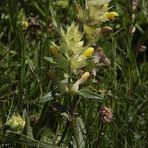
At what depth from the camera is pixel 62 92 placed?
166 centimetres

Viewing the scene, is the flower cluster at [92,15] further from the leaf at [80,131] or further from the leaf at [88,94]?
the leaf at [80,131]

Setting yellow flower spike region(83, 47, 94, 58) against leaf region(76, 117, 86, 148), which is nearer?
yellow flower spike region(83, 47, 94, 58)

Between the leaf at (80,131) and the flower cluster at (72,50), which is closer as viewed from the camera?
the flower cluster at (72,50)

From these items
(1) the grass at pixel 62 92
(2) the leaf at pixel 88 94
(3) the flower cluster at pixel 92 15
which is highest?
(3) the flower cluster at pixel 92 15

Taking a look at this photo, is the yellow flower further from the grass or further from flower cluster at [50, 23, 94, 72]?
flower cluster at [50, 23, 94, 72]

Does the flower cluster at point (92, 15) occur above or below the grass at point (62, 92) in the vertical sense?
above

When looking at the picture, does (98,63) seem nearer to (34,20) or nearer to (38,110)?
(38,110)

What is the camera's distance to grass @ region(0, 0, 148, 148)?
1707 millimetres

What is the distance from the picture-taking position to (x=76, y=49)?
1.58 m

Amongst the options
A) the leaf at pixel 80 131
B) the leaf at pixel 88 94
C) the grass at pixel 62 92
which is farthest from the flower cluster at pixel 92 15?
the leaf at pixel 80 131

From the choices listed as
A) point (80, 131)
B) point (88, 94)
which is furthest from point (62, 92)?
point (80, 131)

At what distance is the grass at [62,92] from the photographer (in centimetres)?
171

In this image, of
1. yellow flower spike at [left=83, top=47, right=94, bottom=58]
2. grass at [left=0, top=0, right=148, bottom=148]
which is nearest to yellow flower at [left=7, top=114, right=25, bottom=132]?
grass at [left=0, top=0, right=148, bottom=148]

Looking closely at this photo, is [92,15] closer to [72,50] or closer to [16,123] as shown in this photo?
[72,50]
